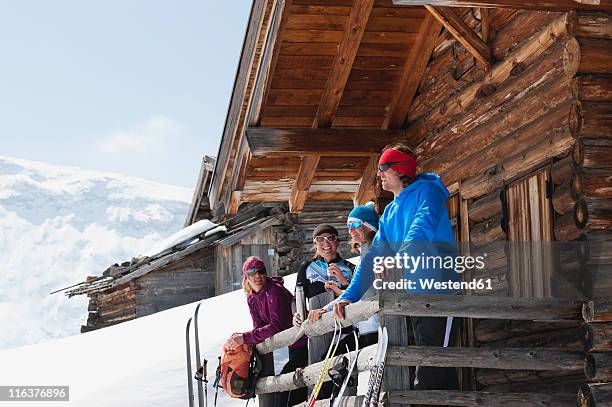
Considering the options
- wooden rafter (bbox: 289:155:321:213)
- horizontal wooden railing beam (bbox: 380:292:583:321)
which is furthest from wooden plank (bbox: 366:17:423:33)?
horizontal wooden railing beam (bbox: 380:292:583:321)

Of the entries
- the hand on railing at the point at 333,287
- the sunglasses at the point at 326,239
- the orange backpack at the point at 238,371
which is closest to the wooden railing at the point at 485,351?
the hand on railing at the point at 333,287

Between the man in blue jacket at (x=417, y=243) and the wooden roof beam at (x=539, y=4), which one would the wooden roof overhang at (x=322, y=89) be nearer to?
the wooden roof beam at (x=539, y=4)

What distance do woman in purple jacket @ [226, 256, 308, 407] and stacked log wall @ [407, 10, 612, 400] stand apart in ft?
5.04

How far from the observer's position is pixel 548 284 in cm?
838

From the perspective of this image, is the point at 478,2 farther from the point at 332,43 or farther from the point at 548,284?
the point at 332,43

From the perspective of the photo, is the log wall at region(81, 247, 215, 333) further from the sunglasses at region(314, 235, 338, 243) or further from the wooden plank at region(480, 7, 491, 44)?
the sunglasses at region(314, 235, 338, 243)

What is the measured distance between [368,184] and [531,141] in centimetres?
346

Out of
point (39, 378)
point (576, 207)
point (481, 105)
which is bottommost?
point (39, 378)

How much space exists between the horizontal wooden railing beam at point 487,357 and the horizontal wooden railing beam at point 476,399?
0.57ft

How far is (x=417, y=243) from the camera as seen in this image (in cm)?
675

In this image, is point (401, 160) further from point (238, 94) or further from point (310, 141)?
point (238, 94)

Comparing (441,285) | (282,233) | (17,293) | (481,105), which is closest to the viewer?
(441,285)

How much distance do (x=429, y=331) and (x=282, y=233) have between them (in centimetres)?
1551

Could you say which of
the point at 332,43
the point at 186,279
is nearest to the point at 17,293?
the point at 186,279
